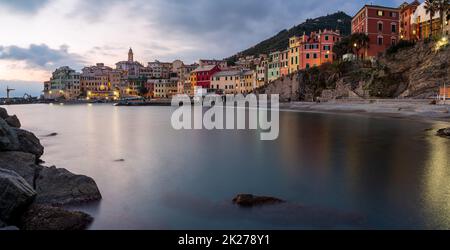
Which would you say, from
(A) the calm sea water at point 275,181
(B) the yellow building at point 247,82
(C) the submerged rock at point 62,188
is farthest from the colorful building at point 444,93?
(B) the yellow building at point 247,82

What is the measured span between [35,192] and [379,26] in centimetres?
8195

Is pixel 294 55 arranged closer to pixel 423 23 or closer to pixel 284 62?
pixel 284 62

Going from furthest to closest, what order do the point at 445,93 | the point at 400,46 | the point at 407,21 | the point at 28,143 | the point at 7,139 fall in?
the point at 407,21 → the point at 400,46 → the point at 445,93 → the point at 28,143 → the point at 7,139

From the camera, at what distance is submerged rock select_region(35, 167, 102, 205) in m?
11.9

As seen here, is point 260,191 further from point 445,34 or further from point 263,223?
point 445,34

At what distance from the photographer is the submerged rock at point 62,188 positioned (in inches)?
469

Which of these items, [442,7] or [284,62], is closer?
[442,7]

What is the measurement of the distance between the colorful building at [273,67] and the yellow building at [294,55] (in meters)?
7.27

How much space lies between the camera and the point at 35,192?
32.7 feet

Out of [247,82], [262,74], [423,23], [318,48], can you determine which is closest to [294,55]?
[318,48]

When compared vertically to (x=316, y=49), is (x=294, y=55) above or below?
below

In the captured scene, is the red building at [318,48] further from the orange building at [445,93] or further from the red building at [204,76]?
the red building at [204,76]

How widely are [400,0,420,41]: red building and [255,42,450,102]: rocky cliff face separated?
46.4 feet
